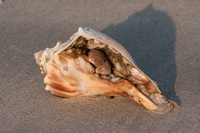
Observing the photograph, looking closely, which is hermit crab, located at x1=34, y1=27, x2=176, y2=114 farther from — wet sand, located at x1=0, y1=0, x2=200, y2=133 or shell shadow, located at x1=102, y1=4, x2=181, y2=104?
shell shadow, located at x1=102, y1=4, x2=181, y2=104

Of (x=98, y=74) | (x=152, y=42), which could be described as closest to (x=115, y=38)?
(x=152, y=42)

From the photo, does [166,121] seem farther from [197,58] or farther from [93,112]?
[197,58]

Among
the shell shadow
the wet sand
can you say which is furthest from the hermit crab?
the shell shadow

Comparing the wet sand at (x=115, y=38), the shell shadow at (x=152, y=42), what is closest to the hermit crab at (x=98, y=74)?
the wet sand at (x=115, y=38)

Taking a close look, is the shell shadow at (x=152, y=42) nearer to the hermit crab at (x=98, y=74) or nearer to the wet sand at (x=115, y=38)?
the wet sand at (x=115, y=38)

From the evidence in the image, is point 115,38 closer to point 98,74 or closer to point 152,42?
point 152,42

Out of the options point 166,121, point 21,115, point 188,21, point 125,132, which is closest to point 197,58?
point 188,21
